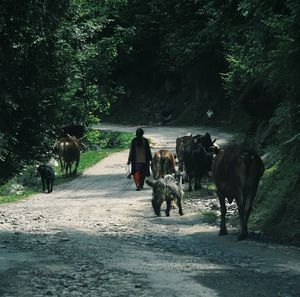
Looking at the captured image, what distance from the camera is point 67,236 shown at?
13.4 meters

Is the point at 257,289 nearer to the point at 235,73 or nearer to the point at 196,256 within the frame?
the point at 196,256

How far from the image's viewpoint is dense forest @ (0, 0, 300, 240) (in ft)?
45.4

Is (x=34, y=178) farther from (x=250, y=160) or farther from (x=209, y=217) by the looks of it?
(x=250, y=160)

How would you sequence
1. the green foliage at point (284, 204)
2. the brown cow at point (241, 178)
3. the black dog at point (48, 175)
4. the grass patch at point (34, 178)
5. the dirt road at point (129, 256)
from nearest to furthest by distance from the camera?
the dirt road at point (129, 256) → the green foliage at point (284, 204) → the brown cow at point (241, 178) → the grass patch at point (34, 178) → the black dog at point (48, 175)

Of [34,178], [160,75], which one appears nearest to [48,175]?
[34,178]

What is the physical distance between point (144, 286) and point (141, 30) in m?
55.4

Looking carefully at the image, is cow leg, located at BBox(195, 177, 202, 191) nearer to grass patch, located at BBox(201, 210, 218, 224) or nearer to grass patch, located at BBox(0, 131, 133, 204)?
grass patch, located at BBox(201, 210, 218, 224)

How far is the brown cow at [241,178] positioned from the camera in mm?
13484

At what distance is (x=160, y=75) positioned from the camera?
67.6 metres

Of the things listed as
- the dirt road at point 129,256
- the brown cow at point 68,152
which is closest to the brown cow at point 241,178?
the dirt road at point 129,256

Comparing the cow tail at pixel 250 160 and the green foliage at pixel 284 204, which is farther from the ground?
the cow tail at pixel 250 160

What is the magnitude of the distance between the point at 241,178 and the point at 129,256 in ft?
10.6

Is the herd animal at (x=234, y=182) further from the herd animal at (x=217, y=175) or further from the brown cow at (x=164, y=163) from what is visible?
the brown cow at (x=164, y=163)

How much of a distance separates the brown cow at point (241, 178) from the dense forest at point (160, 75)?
56 cm
